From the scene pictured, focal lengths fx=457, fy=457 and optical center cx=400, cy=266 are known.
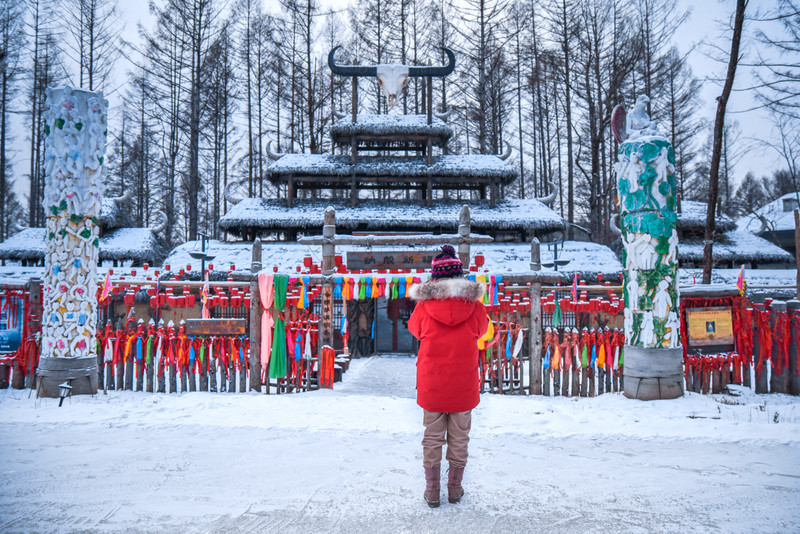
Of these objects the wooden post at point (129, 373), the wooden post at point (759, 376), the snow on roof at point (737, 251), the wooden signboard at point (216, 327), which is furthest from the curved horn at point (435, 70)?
the wooden post at point (129, 373)

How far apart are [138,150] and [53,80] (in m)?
6.63

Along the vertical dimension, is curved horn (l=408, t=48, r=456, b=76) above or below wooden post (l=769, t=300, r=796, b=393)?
above

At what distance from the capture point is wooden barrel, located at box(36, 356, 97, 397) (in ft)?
22.6

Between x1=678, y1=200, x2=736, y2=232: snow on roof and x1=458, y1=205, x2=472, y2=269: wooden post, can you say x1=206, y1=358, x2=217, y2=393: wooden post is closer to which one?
x1=458, y1=205, x2=472, y2=269: wooden post

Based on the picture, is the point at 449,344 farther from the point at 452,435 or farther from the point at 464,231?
the point at 464,231

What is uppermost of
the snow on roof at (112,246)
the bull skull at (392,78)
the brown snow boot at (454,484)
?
the bull skull at (392,78)

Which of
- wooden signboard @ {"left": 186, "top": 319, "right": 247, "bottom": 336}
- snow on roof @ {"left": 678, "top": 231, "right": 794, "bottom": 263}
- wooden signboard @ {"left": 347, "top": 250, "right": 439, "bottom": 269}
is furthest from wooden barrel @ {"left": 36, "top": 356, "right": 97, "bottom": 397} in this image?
snow on roof @ {"left": 678, "top": 231, "right": 794, "bottom": 263}

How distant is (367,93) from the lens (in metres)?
27.3

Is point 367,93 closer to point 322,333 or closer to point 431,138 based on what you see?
point 431,138

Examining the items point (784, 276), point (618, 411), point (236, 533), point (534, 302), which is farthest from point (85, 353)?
point (784, 276)

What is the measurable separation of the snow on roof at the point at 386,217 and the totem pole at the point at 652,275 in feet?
35.4

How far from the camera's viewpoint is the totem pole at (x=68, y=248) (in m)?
6.96

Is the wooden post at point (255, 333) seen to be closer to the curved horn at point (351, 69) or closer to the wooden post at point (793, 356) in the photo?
the wooden post at point (793, 356)

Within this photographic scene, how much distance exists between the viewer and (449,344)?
3.48 m
